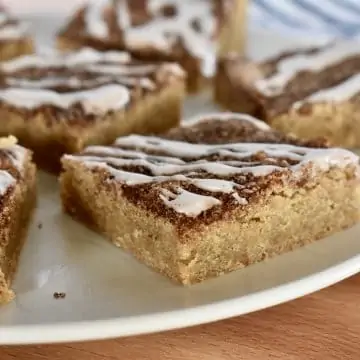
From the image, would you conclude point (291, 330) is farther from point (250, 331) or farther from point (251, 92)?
point (251, 92)

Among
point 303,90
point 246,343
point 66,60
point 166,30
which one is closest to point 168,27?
point 166,30

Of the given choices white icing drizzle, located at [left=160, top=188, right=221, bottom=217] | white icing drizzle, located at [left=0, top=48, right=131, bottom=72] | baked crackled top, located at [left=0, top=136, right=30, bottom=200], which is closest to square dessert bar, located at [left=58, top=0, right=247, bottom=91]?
white icing drizzle, located at [left=0, top=48, right=131, bottom=72]

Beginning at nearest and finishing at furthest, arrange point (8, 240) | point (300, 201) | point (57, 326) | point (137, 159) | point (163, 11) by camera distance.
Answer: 1. point (57, 326)
2. point (8, 240)
3. point (300, 201)
4. point (137, 159)
5. point (163, 11)

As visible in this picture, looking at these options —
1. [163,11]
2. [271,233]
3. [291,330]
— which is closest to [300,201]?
[271,233]

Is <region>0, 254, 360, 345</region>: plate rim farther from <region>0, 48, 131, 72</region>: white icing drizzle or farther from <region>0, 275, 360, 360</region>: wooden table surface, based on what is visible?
<region>0, 48, 131, 72</region>: white icing drizzle

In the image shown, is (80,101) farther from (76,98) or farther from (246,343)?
(246,343)

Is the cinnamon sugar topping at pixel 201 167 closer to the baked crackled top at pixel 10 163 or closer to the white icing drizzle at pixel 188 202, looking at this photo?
the white icing drizzle at pixel 188 202
